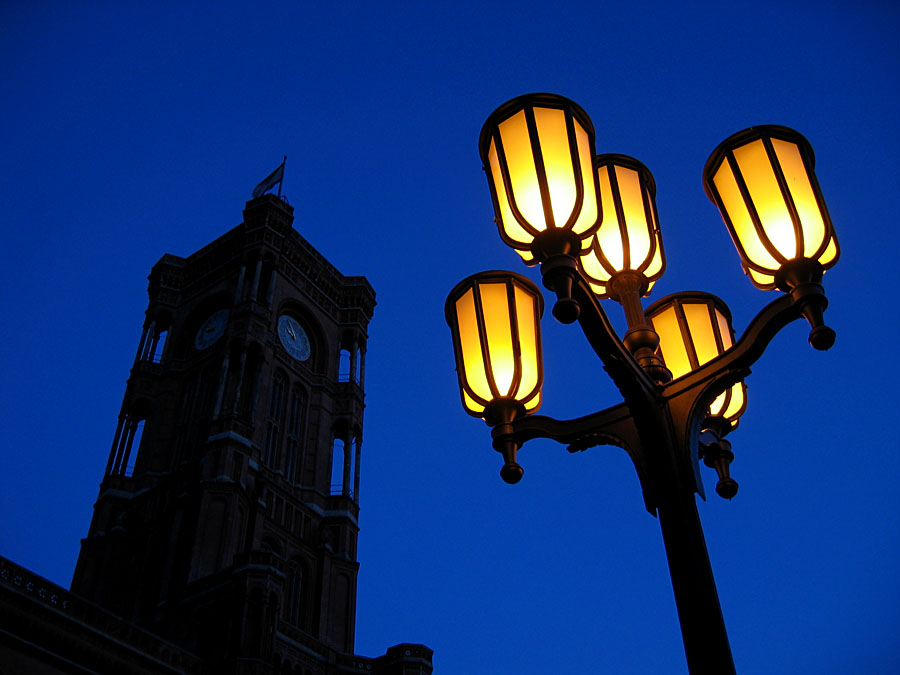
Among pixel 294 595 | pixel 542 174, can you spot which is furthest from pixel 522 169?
pixel 294 595

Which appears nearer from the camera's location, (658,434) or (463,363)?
(658,434)

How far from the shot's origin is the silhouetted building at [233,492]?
2569 cm

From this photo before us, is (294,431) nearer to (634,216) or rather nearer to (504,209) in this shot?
(634,216)

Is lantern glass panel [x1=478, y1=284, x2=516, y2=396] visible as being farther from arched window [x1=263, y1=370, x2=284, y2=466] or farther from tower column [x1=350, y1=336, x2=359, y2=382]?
tower column [x1=350, y1=336, x2=359, y2=382]

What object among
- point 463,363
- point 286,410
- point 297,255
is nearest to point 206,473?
point 286,410

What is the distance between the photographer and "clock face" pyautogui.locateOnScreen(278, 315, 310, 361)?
40.9 metres

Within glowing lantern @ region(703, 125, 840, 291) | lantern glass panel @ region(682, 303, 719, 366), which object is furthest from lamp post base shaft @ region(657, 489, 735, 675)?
lantern glass panel @ region(682, 303, 719, 366)

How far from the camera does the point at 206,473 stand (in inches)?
1286

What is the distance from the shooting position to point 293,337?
1639 inches

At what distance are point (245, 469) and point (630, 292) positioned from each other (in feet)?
100

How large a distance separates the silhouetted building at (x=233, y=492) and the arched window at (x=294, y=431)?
73 millimetres

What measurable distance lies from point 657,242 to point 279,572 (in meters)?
25.4

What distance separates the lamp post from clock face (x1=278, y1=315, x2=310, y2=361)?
36.4 meters

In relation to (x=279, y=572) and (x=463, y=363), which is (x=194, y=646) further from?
(x=463, y=363)
